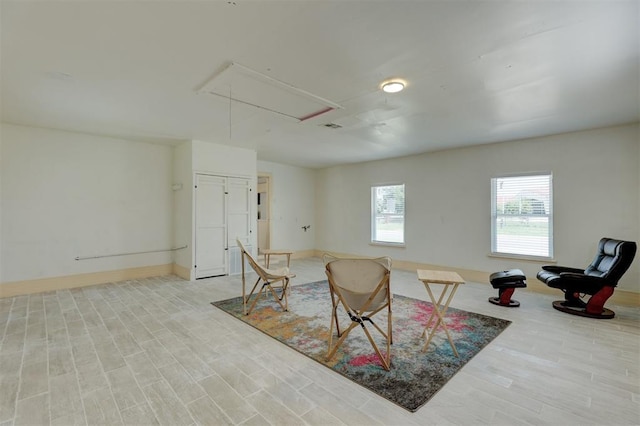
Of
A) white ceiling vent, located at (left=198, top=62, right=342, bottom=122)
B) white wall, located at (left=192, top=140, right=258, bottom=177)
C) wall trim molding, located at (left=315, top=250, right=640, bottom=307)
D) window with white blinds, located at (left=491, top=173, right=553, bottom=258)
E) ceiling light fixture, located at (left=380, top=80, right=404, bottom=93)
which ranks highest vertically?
white ceiling vent, located at (left=198, top=62, right=342, bottom=122)

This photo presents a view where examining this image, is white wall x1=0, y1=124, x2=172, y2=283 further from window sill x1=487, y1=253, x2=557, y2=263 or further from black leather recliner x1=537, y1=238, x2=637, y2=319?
black leather recliner x1=537, y1=238, x2=637, y2=319

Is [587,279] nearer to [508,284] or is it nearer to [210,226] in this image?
[508,284]

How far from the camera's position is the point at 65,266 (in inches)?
190

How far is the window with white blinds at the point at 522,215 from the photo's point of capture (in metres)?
4.87

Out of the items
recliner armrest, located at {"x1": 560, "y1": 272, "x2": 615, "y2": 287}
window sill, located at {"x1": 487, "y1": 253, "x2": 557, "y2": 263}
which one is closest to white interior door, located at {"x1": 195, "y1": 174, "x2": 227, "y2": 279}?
window sill, located at {"x1": 487, "y1": 253, "x2": 557, "y2": 263}

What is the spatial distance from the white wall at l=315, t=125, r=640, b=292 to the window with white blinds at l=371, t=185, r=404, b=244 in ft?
0.59

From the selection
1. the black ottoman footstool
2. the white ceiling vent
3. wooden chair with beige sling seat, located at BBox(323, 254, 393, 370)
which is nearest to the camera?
wooden chair with beige sling seat, located at BBox(323, 254, 393, 370)

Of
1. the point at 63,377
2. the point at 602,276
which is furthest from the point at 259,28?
the point at 602,276

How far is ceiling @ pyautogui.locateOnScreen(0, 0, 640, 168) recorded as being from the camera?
1.93 m

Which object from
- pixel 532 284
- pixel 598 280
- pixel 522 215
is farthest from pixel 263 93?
pixel 532 284

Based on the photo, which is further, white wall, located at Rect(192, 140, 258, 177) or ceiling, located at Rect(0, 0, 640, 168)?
white wall, located at Rect(192, 140, 258, 177)

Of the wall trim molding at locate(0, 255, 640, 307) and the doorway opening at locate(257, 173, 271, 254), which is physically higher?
the doorway opening at locate(257, 173, 271, 254)

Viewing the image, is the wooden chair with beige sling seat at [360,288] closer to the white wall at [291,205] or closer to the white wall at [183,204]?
the white wall at [183,204]

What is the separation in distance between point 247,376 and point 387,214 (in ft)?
18.0
